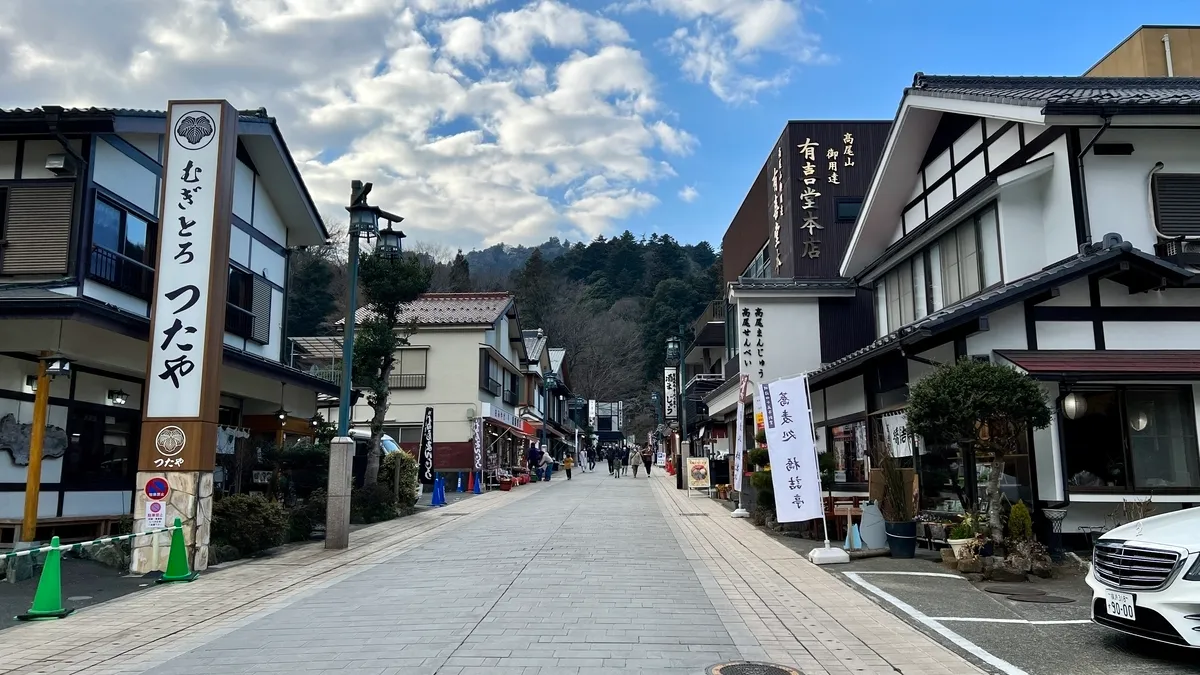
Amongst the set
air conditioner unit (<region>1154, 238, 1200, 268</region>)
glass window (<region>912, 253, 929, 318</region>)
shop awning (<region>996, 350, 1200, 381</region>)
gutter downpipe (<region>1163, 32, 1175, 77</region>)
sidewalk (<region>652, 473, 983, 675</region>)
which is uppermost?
gutter downpipe (<region>1163, 32, 1175, 77</region>)

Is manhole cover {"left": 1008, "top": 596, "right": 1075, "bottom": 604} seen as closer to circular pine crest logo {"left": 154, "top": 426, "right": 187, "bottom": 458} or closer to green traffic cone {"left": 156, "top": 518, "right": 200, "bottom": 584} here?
green traffic cone {"left": 156, "top": 518, "right": 200, "bottom": 584}

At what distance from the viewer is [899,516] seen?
12.4 metres

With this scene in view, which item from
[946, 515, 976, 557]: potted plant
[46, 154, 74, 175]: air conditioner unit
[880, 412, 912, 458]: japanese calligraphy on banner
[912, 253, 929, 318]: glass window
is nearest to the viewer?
[946, 515, 976, 557]: potted plant

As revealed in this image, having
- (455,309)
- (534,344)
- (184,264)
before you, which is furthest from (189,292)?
(534,344)

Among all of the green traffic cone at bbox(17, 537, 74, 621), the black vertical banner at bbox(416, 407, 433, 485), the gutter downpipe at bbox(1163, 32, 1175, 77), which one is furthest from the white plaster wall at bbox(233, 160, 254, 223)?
the gutter downpipe at bbox(1163, 32, 1175, 77)

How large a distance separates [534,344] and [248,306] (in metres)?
34.4

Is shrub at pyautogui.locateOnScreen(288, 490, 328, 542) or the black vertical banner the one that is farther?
the black vertical banner

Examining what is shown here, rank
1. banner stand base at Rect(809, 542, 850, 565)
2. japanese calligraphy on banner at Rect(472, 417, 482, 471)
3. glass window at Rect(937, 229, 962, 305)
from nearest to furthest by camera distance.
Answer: banner stand base at Rect(809, 542, 850, 565), glass window at Rect(937, 229, 962, 305), japanese calligraphy on banner at Rect(472, 417, 482, 471)

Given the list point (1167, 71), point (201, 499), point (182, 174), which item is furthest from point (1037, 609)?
point (1167, 71)

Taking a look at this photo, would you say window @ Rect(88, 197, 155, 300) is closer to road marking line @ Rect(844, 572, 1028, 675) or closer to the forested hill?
road marking line @ Rect(844, 572, 1028, 675)

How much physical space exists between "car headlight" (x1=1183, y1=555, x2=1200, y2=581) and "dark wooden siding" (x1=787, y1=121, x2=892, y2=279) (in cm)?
1872

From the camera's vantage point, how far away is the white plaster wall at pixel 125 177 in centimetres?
1359

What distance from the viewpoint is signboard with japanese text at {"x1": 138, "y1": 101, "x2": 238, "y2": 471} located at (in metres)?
11.5

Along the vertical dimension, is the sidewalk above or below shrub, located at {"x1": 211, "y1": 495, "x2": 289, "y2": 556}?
below
